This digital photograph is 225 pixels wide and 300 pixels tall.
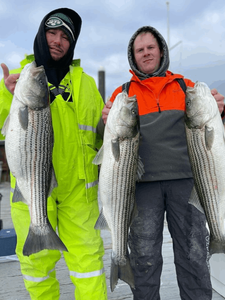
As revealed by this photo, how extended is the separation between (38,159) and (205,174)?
1347 mm

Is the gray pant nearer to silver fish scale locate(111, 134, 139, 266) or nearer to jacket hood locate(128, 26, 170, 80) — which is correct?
silver fish scale locate(111, 134, 139, 266)

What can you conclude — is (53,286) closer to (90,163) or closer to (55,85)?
(90,163)

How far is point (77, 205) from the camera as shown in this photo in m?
2.80

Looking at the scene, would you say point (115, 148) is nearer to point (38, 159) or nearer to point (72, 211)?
point (38, 159)

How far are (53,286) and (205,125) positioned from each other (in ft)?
6.56

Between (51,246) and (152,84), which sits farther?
(152,84)

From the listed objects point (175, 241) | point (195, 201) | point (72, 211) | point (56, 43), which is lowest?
point (175, 241)

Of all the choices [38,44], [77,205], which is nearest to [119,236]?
[77,205]

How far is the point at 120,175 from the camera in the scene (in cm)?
251

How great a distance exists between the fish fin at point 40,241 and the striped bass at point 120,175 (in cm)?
39

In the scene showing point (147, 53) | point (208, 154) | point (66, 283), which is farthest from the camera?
point (66, 283)

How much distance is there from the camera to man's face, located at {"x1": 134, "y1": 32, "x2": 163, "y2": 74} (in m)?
2.90

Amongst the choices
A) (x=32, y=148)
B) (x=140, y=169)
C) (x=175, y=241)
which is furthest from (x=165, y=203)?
(x=32, y=148)

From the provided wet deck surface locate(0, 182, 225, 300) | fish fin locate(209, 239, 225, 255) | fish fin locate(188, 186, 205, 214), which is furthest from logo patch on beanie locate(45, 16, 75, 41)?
wet deck surface locate(0, 182, 225, 300)
